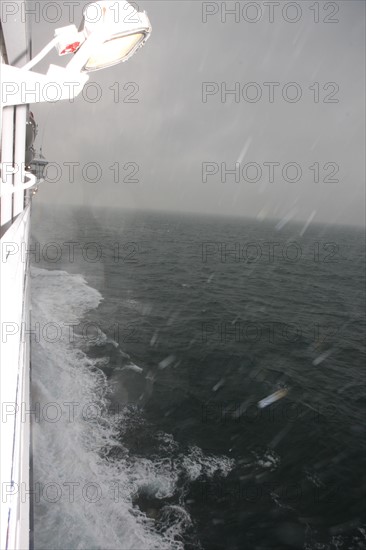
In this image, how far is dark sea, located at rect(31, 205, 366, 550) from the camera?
7527mm

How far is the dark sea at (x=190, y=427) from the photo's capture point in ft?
24.7

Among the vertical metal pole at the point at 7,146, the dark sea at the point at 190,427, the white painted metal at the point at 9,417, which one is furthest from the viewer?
the dark sea at the point at 190,427

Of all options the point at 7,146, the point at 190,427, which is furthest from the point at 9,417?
the point at 190,427

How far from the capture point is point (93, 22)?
163 cm

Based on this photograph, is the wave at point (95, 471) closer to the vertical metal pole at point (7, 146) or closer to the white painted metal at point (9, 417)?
the white painted metal at point (9, 417)

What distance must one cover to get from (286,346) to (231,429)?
962cm

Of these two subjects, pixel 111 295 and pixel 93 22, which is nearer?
pixel 93 22

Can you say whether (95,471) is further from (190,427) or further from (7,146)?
(7,146)

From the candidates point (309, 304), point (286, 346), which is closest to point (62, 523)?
point (286, 346)

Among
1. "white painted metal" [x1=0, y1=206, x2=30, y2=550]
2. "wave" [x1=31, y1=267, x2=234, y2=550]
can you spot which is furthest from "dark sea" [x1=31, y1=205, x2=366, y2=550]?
"white painted metal" [x1=0, y1=206, x2=30, y2=550]

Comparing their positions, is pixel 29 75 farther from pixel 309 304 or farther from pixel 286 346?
pixel 309 304

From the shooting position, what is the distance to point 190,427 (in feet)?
36.4

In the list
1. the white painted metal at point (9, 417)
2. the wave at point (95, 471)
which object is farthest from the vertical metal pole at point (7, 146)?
the wave at point (95, 471)

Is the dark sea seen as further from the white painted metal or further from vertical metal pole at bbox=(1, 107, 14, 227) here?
vertical metal pole at bbox=(1, 107, 14, 227)
